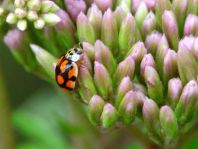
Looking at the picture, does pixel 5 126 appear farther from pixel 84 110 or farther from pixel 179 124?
pixel 179 124

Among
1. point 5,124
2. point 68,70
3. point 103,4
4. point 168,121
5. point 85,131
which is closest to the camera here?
point 168,121

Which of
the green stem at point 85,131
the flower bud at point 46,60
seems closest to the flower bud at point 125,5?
the flower bud at point 46,60

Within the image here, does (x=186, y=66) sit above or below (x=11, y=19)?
below

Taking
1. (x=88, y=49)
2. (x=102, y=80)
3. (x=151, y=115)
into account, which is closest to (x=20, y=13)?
(x=88, y=49)

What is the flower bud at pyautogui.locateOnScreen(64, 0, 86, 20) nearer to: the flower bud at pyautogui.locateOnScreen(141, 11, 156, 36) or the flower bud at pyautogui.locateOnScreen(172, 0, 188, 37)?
the flower bud at pyautogui.locateOnScreen(141, 11, 156, 36)

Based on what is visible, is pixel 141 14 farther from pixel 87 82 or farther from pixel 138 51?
pixel 87 82

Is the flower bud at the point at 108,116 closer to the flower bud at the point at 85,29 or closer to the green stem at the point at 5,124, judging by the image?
the flower bud at the point at 85,29
